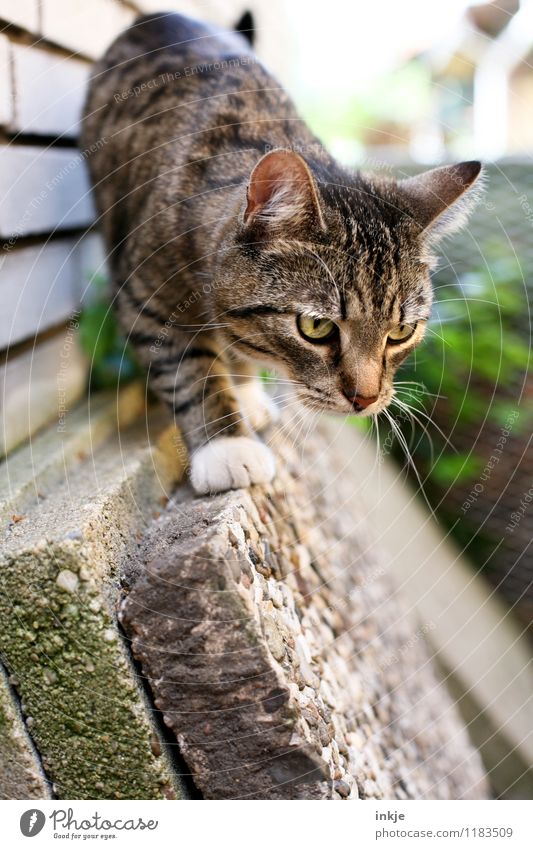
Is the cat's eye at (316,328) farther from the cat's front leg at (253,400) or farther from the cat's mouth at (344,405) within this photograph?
the cat's front leg at (253,400)

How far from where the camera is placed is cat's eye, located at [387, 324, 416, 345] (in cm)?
162

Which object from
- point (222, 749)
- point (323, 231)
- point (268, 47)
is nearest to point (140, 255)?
point (323, 231)

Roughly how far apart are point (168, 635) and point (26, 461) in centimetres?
72

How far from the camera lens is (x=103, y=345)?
2537mm

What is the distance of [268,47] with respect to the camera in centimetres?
373

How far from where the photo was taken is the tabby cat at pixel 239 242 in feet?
5.09

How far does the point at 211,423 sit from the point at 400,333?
47 centimetres

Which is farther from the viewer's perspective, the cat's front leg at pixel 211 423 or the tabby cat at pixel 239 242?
the cat's front leg at pixel 211 423

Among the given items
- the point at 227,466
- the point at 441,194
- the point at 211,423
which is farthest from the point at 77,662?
the point at 441,194

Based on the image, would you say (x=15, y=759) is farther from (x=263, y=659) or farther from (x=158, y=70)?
(x=158, y=70)

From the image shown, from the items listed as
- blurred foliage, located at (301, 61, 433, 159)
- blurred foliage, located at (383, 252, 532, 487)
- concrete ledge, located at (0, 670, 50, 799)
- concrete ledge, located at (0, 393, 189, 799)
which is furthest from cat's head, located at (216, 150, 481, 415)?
blurred foliage, located at (383, 252, 532, 487)

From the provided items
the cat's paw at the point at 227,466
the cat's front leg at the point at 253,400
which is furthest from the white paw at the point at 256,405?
the cat's paw at the point at 227,466

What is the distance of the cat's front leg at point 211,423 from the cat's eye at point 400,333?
38cm
